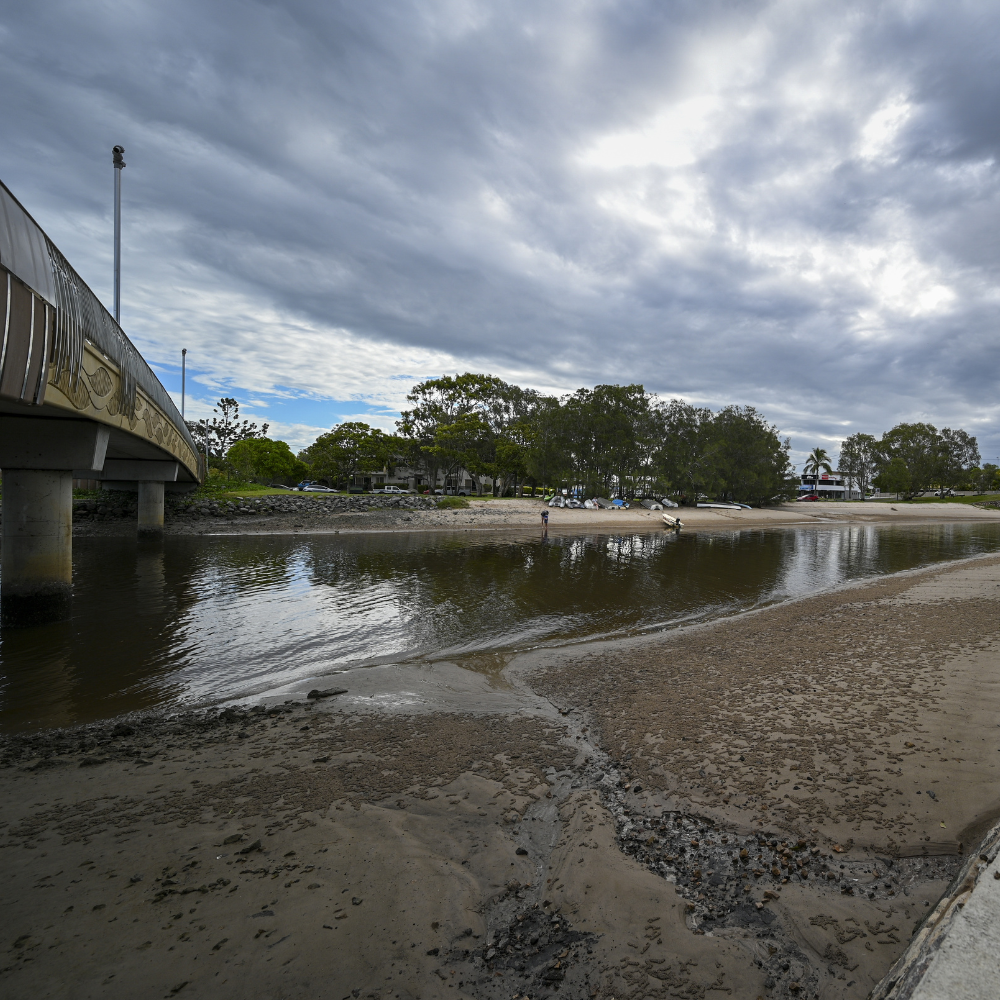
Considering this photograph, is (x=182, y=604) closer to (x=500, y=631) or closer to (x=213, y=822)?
(x=500, y=631)

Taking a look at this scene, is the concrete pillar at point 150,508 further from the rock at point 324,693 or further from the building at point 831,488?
the building at point 831,488

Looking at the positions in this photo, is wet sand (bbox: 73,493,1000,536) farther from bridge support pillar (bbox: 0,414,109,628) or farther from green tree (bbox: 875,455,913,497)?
green tree (bbox: 875,455,913,497)

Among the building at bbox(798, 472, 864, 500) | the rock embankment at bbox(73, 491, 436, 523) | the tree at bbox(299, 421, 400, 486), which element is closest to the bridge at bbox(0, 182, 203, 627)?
the rock embankment at bbox(73, 491, 436, 523)

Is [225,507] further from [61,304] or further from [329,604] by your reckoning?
[61,304]

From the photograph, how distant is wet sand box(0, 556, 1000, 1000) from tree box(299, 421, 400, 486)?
6875 centimetres

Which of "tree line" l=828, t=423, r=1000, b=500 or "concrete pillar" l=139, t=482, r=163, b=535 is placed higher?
"tree line" l=828, t=423, r=1000, b=500

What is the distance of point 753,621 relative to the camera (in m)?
13.9

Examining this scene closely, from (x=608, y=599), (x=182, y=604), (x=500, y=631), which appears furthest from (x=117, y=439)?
(x=608, y=599)

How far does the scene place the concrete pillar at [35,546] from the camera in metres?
14.2

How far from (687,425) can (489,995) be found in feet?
263

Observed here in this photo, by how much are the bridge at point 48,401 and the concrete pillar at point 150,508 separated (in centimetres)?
1763

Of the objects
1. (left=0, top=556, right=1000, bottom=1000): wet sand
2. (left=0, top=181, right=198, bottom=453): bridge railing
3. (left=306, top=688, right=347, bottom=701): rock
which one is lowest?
(left=306, top=688, right=347, bottom=701): rock

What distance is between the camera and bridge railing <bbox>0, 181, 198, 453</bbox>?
23.7ft

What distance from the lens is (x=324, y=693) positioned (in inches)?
343
